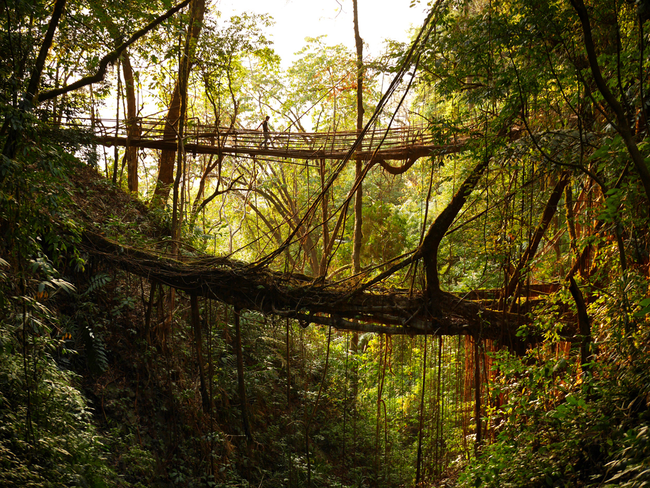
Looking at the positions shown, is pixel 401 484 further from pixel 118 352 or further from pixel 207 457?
pixel 118 352

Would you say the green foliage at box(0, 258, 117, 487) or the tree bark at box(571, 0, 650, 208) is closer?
the tree bark at box(571, 0, 650, 208)

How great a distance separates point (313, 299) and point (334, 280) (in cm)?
70

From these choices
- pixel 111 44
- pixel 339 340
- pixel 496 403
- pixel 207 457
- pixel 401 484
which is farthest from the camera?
pixel 339 340

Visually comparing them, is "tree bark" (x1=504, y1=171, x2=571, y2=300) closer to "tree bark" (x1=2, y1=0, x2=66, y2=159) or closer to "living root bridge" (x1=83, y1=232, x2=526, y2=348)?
"living root bridge" (x1=83, y1=232, x2=526, y2=348)

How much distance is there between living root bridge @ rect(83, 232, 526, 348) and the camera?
12.5 feet

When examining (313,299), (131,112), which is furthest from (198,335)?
(131,112)

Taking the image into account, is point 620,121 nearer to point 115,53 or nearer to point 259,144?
point 115,53

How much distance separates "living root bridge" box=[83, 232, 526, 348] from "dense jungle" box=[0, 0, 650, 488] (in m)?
0.02

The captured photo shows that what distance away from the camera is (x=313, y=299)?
3990 mm

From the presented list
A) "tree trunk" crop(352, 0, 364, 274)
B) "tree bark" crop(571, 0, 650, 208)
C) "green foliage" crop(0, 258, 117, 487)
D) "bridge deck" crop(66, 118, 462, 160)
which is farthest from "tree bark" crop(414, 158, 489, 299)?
"tree trunk" crop(352, 0, 364, 274)

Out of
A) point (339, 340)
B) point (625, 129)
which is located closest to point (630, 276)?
point (625, 129)

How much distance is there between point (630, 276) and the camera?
2.54 metres

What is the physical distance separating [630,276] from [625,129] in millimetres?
977

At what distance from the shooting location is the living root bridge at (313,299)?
382 centimetres
